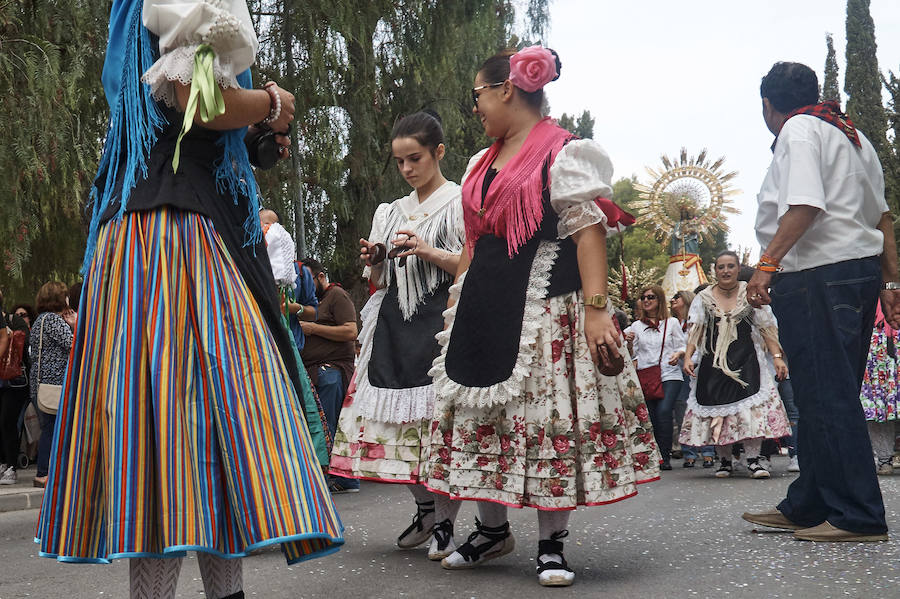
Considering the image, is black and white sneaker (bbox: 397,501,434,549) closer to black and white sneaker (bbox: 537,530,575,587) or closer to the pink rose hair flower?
black and white sneaker (bbox: 537,530,575,587)

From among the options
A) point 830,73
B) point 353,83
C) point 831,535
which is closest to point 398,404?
point 831,535

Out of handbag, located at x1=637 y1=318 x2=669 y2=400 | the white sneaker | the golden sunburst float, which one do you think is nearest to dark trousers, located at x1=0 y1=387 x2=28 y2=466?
the white sneaker

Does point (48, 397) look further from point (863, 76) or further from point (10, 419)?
point (863, 76)

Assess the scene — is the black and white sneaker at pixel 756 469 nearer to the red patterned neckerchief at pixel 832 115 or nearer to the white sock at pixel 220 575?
the red patterned neckerchief at pixel 832 115

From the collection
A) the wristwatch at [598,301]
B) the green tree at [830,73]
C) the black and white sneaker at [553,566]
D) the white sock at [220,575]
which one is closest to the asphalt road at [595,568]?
the black and white sneaker at [553,566]

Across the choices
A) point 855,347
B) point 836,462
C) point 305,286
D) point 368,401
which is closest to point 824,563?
point 836,462

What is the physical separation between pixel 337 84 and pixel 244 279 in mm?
11405

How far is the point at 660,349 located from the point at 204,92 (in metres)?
9.28

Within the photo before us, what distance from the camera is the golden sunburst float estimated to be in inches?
1469

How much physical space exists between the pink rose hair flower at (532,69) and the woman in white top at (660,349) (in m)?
6.87

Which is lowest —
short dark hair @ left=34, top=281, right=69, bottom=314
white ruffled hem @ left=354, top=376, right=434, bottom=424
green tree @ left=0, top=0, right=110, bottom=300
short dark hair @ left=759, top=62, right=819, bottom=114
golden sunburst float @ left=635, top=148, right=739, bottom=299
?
white ruffled hem @ left=354, top=376, right=434, bottom=424

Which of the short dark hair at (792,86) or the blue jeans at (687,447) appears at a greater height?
the short dark hair at (792,86)

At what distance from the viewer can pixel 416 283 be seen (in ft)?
16.3

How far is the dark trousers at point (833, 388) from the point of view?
15.2 ft
